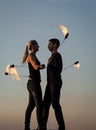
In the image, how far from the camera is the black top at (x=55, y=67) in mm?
7801

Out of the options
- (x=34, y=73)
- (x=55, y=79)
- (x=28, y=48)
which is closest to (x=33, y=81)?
(x=34, y=73)

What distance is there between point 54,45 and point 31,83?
1.19 metres

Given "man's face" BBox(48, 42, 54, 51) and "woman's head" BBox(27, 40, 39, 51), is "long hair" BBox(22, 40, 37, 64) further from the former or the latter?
"man's face" BBox(48, 42, 54, 51)

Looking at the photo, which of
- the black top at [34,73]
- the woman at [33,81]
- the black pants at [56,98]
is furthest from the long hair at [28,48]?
the black pants at [56,98]

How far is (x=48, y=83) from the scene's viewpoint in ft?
26.3

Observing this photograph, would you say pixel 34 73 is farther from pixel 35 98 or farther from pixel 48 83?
pixel 35 98

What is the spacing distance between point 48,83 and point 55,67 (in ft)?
1.69

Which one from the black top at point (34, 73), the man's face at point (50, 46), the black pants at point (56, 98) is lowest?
the black pants at point (56, 98)

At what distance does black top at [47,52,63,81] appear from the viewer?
7.80 metres

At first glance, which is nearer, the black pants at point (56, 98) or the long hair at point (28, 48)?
the black pants at point (56, 98)

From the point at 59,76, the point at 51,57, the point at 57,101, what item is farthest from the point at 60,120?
the point at 51,57

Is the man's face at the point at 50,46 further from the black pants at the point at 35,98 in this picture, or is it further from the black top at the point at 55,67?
the black pants at the point at 35,98

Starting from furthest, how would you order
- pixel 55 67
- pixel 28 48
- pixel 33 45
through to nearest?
pixel 28 48, pixel 33 45, pixel 55 67

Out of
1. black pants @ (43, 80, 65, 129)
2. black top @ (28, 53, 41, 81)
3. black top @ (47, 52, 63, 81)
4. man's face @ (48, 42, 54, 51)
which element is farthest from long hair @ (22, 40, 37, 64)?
black pants @ (43, 80, 65, 129)
